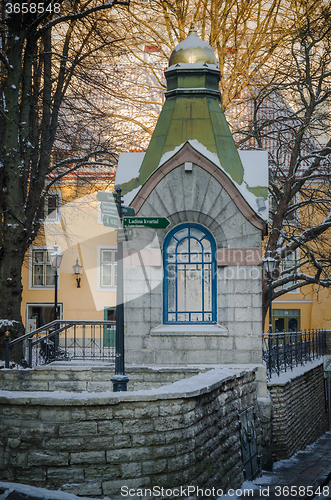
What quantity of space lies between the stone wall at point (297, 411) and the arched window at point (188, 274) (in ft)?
9.60

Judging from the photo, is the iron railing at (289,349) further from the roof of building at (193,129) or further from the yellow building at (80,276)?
the yellow building at (80,276)

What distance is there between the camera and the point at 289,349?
18578 mm

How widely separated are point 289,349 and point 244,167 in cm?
757

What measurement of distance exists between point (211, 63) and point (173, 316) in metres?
5.24

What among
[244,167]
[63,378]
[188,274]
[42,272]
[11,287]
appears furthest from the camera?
[42,272]

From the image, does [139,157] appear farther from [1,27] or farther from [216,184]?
[1,27]

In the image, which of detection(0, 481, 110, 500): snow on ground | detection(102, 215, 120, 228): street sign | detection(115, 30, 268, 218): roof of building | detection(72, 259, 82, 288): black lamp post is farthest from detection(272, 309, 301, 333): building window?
detection(0, 481, 110, 500): snow on ground

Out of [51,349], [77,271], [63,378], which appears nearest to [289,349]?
[51,349]

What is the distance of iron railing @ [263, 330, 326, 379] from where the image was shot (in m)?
16.0

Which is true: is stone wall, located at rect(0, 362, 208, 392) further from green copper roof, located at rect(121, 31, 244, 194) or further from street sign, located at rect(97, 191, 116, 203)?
street sign, located at rect(97, 191, 116, 203)

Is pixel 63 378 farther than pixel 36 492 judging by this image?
Yes

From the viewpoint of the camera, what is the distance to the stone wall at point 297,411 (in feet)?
45.7

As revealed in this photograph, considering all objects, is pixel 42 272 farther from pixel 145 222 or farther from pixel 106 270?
pixel 145 222

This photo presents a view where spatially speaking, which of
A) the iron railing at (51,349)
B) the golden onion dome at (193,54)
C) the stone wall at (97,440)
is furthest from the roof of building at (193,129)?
the stone wall at (97,440)
